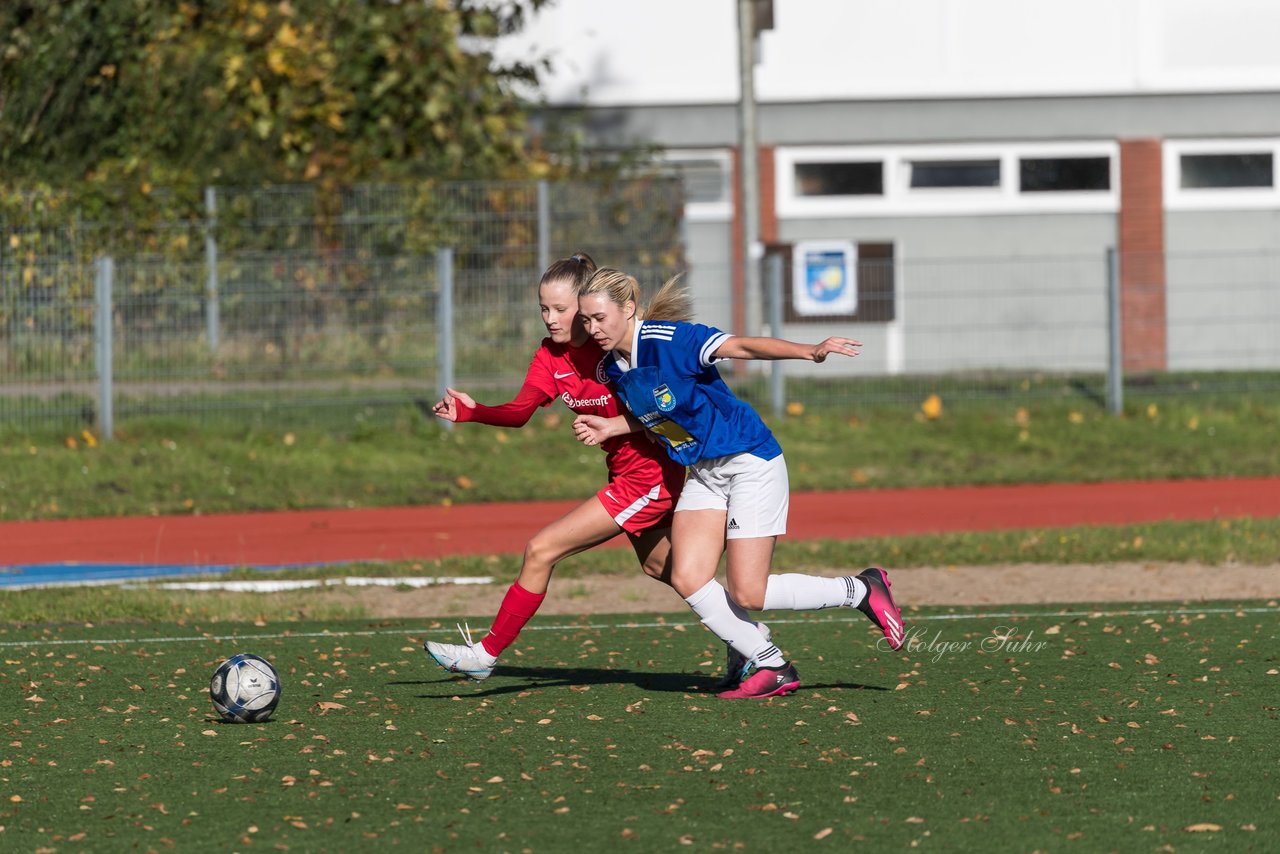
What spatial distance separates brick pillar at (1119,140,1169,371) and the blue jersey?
13223 millimetres

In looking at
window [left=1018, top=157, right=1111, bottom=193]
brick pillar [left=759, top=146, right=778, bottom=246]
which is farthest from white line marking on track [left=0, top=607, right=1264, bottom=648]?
window [left=1018, top=157, right=1111, bottom=193]

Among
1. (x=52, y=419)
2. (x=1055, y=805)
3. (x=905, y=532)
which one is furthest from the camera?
(x=52, y=419)

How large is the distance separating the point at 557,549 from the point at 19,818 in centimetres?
257

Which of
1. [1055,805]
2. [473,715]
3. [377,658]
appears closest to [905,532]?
[377,658]

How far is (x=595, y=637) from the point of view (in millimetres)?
9617

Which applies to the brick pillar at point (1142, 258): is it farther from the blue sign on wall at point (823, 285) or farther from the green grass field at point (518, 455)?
the blue sign on wall at point (823, 285)

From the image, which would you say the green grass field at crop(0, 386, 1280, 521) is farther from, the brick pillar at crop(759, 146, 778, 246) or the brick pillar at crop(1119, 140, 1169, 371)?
the brick pillar at crop(759, 146, 778, 246)

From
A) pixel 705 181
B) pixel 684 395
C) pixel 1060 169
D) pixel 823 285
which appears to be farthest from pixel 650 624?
pixel 1060 169

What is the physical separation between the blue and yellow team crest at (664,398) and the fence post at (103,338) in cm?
1119

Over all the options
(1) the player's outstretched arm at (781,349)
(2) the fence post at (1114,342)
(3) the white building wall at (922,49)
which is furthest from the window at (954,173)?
(1) the player's outstretched arm at (781,349)

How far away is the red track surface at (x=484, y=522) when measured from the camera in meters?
13.5

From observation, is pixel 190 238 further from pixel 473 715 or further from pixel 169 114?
pixel 473 715

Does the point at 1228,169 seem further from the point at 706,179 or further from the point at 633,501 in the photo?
the point at 633,501

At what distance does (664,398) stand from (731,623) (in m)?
0.97
